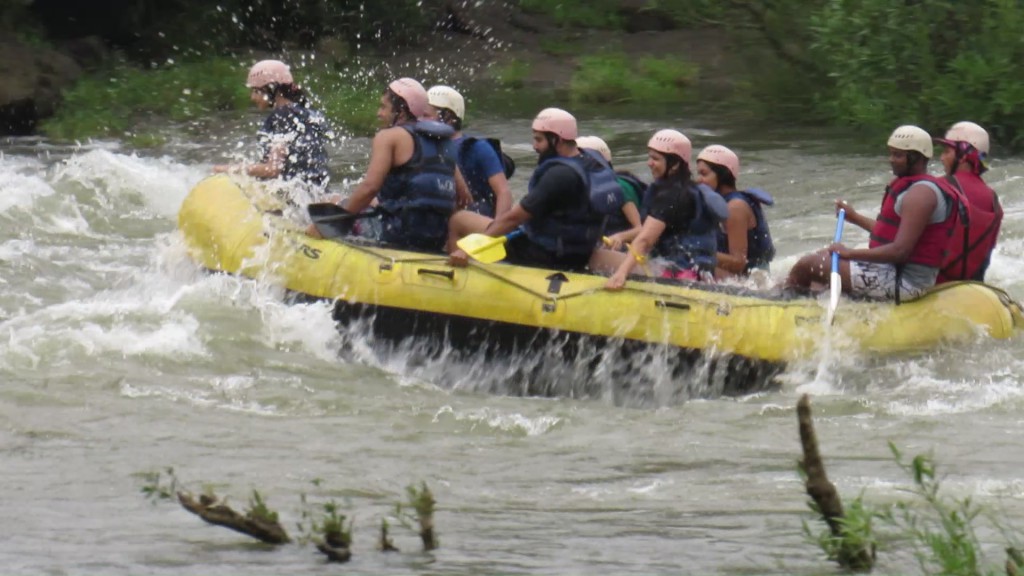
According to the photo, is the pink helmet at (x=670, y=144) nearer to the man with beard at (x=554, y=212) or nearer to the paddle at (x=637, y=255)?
the man with beard at (x=554, y=212)

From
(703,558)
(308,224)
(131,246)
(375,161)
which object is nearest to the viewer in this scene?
(703,558)

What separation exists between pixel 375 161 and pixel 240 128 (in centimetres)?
1080

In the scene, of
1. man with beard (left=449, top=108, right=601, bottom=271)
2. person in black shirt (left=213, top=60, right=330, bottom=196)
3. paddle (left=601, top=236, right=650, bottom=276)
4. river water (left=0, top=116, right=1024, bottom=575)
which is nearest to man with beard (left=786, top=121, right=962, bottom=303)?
river water (left=0, top=116, right=1024, bottom=575)

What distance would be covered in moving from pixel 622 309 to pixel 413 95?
162 centimetres

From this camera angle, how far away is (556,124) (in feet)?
27.1

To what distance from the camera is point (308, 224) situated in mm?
9406

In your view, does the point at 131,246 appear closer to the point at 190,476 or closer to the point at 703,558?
the point at 190,476

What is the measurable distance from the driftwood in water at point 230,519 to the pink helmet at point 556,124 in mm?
3622

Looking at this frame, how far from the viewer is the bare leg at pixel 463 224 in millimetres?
8969

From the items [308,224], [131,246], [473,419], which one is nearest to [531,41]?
[131,246]

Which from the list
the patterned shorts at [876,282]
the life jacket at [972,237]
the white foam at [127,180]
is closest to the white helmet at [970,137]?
the life jacket at [972,237]

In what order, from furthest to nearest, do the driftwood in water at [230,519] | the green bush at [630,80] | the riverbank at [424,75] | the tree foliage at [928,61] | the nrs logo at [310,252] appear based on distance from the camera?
the green bush at [630,80]
the riverbank at [424,75]
the tree foliage at [928,61]
the nrs logo at [310,252]
the driftwood in water at [230,519]

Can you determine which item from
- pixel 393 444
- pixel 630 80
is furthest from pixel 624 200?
pixel 630 80

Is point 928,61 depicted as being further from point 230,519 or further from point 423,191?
point 230,519
